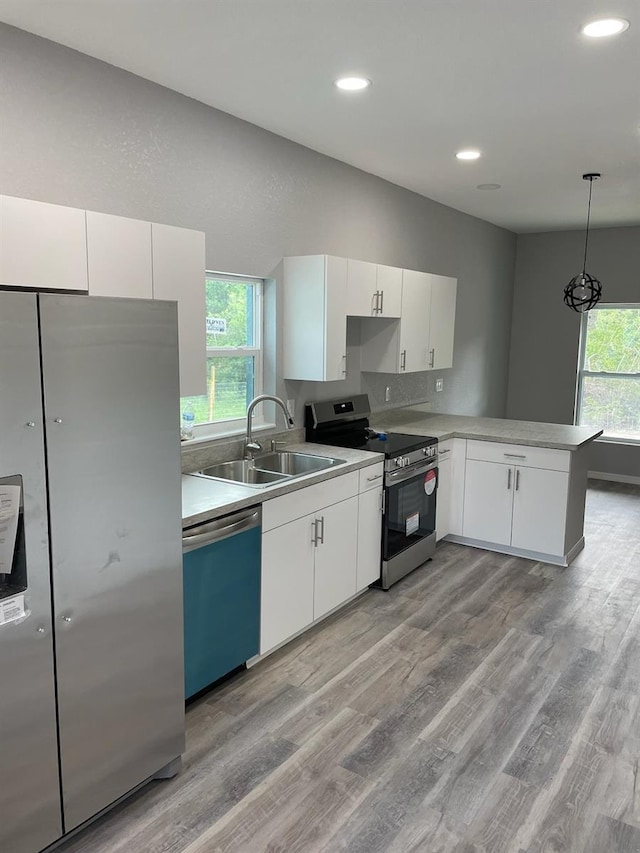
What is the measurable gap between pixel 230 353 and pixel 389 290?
1270mm

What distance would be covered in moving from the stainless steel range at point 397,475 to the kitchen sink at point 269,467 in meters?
0.42

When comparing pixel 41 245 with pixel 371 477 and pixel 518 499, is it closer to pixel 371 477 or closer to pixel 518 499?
pixel 371 477

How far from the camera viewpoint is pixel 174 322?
6.71 feet

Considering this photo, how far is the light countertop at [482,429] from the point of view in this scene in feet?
14.2

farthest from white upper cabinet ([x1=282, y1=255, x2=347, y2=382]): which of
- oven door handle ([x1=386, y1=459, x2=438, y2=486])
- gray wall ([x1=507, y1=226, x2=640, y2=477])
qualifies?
gray wall ([x1=507, y1=226, x2=640, y2=477])

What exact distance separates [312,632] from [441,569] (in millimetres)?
1261

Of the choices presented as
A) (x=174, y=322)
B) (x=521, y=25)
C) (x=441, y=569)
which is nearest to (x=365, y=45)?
(x=521, y=25)

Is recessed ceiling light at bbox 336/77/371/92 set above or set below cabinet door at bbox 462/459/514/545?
above

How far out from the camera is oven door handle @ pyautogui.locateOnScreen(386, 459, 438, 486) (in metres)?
3.81

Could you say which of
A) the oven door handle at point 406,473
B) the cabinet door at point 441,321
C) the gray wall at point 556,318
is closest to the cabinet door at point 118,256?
the oven door handle at point 406,473

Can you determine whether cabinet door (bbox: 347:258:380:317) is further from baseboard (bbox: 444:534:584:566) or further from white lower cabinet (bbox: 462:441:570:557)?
baseboard (bbox: 444:534:584:566)

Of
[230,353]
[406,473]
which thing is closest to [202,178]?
[230,353]

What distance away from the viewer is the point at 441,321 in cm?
495

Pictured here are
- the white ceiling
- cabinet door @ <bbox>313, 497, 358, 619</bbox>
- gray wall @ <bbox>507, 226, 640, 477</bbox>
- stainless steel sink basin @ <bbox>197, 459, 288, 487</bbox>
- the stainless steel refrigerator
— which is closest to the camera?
the stainless steel refrigerator
